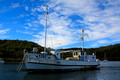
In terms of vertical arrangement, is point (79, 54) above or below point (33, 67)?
above

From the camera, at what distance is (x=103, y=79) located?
81.5 feet

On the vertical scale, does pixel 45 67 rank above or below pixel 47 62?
below

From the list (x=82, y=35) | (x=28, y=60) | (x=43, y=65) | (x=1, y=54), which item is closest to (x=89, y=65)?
(x=82, y=35)

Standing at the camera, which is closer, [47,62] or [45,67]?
[45,67]

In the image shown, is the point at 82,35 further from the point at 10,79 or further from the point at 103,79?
the point at 10,79

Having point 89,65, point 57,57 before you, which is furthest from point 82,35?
point 57,57

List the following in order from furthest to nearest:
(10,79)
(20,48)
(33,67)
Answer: (20,48) → (33,67) → (10,79)

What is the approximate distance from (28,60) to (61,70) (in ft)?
30.3

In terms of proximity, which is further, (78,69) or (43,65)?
(78,69)

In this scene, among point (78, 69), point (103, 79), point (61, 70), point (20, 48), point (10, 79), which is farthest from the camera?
point (20, 48)

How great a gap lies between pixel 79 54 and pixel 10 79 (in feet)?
76.3

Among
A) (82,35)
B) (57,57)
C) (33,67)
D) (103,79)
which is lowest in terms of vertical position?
(103,79)

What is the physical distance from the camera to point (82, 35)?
139 feet

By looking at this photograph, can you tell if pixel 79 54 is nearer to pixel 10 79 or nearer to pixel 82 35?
pixel 82 35
